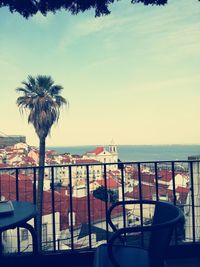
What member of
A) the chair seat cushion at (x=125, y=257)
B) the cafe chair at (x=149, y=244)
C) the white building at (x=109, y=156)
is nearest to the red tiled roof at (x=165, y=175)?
the white building at (x=109, y=156)

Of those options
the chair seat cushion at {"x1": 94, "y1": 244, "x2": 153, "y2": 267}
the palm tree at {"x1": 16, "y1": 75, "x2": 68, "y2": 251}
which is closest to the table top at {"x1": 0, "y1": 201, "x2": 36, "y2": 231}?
the chair seat cushion at {"x1": 94, "y1": 244, "x2": 153, "y2": 267}

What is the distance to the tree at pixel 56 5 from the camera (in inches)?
96.3

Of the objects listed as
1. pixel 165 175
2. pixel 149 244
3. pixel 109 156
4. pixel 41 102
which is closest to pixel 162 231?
pixel 149 244

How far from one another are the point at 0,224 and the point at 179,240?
2.07 meters

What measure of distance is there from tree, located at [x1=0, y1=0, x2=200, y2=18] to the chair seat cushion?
205 cm

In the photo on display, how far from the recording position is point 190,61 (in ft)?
21.1

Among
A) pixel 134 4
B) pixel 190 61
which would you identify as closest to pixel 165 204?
pixel 134 4

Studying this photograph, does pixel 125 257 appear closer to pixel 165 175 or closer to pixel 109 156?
pixel 165 175

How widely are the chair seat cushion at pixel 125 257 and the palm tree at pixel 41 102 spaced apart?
44.7ft

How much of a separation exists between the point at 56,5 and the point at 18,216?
1.97 metres

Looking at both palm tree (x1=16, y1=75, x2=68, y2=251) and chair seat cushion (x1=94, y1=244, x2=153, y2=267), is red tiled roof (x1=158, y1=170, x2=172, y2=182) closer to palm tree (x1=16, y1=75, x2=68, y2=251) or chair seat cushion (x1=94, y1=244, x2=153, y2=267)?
chair seat cushion (x1=94, y1=244, x2=153, y2=267)

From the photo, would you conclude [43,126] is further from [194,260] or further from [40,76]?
[194,260]

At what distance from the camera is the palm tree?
1520 cm

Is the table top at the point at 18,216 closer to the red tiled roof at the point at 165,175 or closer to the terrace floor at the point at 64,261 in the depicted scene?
the terrace floor at the point at 64,261
